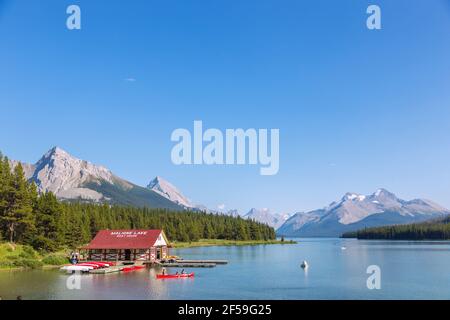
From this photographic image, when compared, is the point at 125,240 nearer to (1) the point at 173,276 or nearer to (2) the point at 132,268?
(2) the point at 132,268

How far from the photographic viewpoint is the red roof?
75.3 m

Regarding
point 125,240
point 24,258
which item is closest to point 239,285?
point 125,240

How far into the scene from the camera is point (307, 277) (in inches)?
2315

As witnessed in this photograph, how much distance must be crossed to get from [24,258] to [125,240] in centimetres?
1741

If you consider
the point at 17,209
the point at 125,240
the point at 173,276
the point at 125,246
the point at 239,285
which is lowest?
the point at 173,276

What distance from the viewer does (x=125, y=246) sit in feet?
247

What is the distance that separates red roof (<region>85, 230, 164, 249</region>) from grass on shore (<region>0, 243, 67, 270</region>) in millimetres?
7068

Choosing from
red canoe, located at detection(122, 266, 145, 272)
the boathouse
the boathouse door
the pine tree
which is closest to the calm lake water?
red canoe, located at detection(122, 266, 145, 272)

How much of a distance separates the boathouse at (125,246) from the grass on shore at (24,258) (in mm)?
6819

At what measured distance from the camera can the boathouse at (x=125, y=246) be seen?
75.4m

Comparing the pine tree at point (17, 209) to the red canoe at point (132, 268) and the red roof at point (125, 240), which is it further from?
the red canoe at point (132, 268)
